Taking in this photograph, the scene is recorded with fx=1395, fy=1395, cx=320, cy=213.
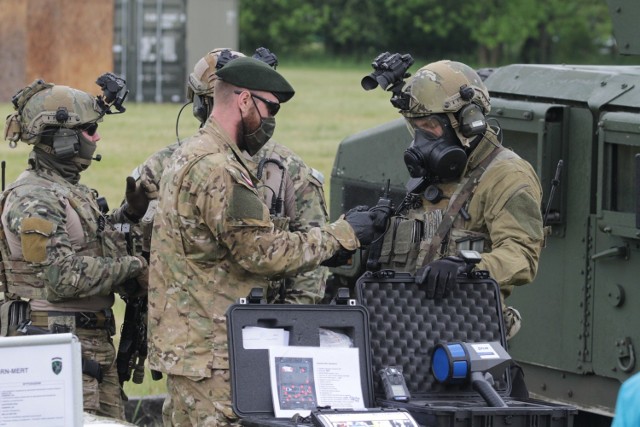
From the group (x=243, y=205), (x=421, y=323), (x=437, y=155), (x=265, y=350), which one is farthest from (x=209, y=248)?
(x=437, y=155)

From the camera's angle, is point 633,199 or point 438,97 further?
point 633,199

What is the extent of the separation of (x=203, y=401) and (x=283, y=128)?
19283 mm

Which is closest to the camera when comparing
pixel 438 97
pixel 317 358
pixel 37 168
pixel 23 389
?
pixel 23 389

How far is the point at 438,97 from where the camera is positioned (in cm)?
574

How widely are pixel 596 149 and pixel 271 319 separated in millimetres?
2904

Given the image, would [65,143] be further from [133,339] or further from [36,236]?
[133,339]

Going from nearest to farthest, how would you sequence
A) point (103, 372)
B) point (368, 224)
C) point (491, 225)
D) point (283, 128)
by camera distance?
point (368, 224), point (491, 225), point (103, 372), point (283, 128)

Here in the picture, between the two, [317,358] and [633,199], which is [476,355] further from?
[633,199]

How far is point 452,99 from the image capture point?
5727mm

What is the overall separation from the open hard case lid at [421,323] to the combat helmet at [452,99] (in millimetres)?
826

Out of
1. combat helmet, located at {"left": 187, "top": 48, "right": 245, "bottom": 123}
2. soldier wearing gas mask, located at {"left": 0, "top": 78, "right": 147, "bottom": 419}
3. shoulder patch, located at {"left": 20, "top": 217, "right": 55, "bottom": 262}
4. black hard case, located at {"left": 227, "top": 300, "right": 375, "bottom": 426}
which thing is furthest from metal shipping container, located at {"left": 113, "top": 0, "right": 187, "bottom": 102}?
black hard case, located at {"left": 227, "top": 300, "right": 375, "bottom": 426}

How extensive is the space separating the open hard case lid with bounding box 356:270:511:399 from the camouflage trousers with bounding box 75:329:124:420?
1.76 metres

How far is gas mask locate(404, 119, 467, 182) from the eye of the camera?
224 inches

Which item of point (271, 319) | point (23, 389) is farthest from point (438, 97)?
point (23, 389)
